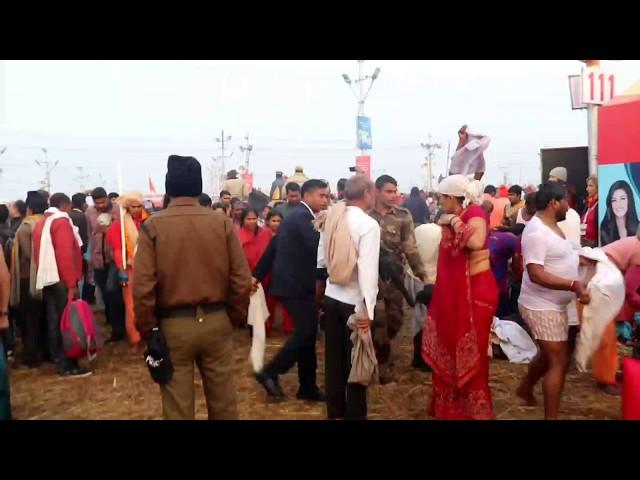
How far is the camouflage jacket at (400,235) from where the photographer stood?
5121 millimetres

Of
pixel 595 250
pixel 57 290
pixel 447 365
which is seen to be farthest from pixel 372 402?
pixel 57 290

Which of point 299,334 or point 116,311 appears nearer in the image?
point 299,334

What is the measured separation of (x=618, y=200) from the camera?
23.4 feet

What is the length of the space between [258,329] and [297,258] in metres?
0.89

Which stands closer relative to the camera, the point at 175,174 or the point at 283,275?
the point at 175,174

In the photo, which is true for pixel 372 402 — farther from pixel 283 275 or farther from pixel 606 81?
pixel 606 81

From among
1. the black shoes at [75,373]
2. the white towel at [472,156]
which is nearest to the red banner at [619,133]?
the white towel at [472,156]

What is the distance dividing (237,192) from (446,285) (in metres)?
7.94

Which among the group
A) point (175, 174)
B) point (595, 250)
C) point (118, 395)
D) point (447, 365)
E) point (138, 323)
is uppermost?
point (175, 174)

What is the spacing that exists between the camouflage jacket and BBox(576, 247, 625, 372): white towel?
1519mm

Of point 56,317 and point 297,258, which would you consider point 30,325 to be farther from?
point 297,258

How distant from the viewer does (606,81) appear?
10.2 m

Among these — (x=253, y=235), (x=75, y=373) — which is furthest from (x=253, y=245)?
(x=75, y=373)

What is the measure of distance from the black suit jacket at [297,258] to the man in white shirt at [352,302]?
367 mm
